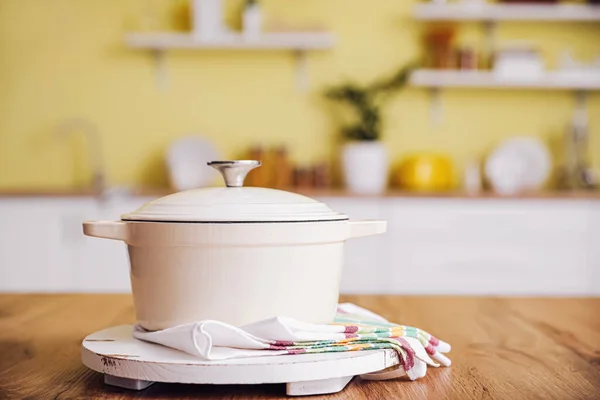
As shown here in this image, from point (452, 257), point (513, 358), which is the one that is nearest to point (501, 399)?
point (513, 358)

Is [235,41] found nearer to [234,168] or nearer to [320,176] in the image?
[320,176]

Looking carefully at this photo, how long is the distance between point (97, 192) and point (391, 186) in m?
1.51

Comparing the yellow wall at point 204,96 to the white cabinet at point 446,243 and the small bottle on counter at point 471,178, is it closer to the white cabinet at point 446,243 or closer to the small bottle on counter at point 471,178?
the small bottle on counter at point 471,178

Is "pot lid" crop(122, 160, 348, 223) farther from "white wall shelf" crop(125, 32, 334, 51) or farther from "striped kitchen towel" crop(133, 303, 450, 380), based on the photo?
"white wall shelf" crop(125, 32, 334, 51)

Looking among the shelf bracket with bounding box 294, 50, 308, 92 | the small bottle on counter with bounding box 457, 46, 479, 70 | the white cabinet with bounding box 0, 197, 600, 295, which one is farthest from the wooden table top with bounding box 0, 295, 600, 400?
the shelf bracket with bounding box 294, 50, 308, 92

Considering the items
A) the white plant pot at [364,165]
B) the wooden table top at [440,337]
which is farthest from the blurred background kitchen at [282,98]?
the wooden table top at [440,337]

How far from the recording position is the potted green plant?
370cm

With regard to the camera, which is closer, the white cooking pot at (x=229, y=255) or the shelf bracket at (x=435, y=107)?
the white cooking pot at (x=229, y=255)

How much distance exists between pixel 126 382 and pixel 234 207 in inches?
7.7

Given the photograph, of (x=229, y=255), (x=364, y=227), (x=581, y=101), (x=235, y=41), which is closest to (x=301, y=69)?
(x=235, y=41)

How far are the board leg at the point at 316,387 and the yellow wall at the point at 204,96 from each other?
3310 millimetres

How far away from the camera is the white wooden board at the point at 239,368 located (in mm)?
687

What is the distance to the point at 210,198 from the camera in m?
0.77

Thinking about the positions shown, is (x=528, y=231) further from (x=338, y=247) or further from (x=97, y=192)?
(x=338, y=247)
